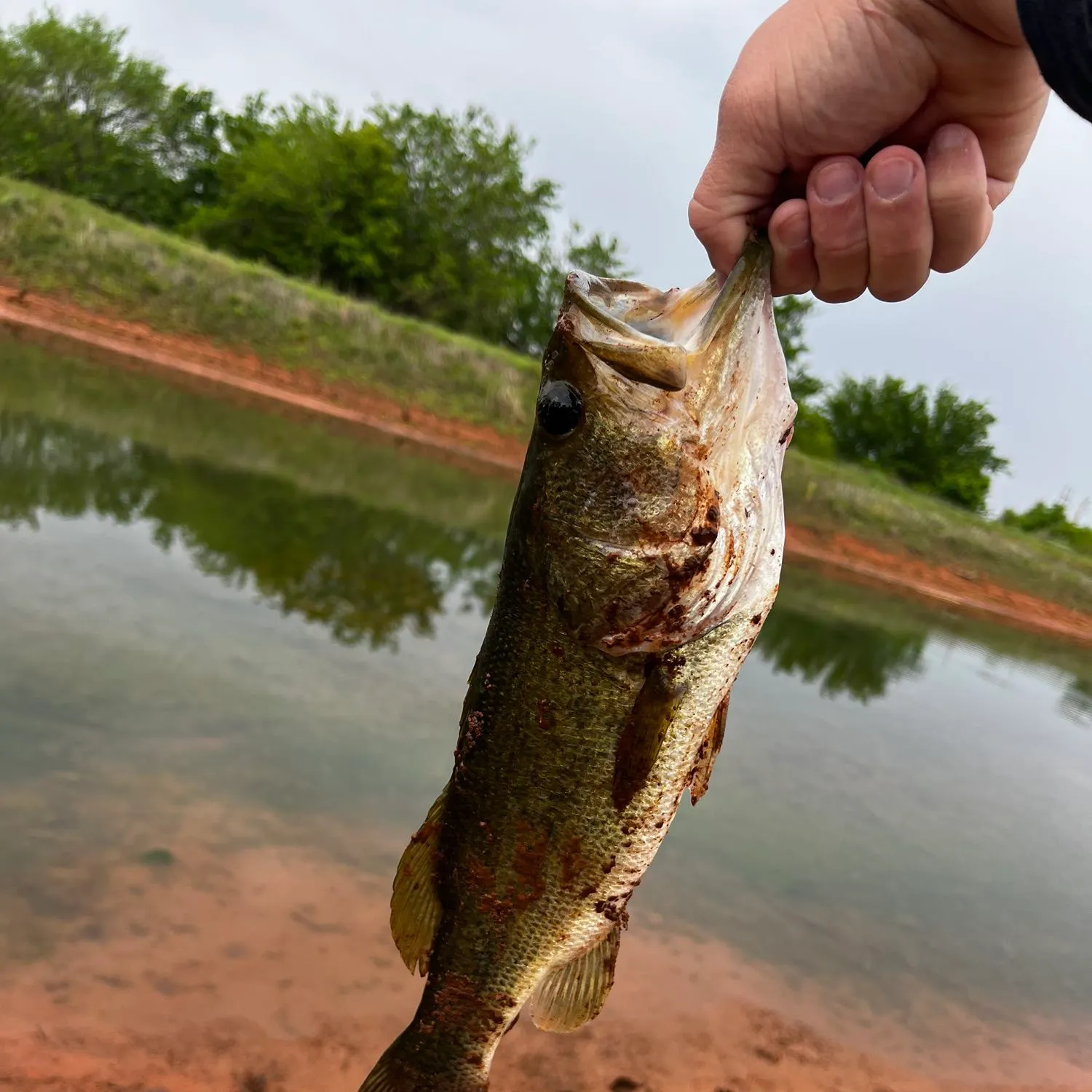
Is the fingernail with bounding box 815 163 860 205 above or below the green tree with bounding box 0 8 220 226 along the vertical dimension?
below

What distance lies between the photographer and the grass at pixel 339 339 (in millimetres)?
17625

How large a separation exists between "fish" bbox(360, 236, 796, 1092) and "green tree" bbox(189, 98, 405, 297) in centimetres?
3240

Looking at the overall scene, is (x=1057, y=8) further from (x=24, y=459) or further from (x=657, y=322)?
(x=24, y=459)

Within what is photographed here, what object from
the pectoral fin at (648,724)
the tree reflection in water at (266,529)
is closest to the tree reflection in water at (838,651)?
the tree reflection in water at (266,529)

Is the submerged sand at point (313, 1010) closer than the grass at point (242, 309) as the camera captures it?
Yes

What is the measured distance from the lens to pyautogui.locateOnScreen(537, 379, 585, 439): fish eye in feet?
5.51

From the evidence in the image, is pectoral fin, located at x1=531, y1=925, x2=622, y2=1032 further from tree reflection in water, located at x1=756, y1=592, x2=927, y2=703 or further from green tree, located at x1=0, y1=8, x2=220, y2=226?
green tree, located at x1=0, y1=8, x2=220, y2=226

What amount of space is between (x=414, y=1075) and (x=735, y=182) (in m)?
2.12

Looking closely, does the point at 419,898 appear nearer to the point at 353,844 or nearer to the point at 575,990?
the point at 575,990

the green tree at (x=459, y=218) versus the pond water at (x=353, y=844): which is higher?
the green tree at (x=459, y=218)

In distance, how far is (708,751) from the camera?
72.7 inches

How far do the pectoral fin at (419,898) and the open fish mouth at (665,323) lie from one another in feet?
3.51

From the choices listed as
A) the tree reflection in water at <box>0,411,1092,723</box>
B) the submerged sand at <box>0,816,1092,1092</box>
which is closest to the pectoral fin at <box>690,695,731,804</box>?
the submerged sand at <box>0,816,1092,1092</box>

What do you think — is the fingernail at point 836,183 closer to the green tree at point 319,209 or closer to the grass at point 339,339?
the grass at point 339,339
